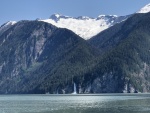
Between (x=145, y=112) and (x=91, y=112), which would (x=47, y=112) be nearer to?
(x=91, y=112)

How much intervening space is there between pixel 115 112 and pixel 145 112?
27.6 feet

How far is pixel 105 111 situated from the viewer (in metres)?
125

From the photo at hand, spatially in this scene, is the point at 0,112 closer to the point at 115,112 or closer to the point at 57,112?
the point at 57,112

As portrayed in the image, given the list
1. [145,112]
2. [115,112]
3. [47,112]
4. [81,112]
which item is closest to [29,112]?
[47,112]

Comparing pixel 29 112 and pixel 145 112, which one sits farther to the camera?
pixel 29 112

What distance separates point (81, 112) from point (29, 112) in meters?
16.0

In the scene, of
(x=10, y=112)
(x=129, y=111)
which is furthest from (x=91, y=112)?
(x=10, y=112)

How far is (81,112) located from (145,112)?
60.0 ft

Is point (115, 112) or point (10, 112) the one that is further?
point (10, 112)

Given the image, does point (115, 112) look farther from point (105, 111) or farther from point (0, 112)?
point (0, 112)

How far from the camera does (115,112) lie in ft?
393

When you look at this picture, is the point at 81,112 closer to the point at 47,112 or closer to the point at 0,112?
the point at 47,112

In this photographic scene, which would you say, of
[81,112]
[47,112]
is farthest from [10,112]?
[81,112]

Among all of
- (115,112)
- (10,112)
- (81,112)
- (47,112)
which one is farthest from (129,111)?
(10,112)
